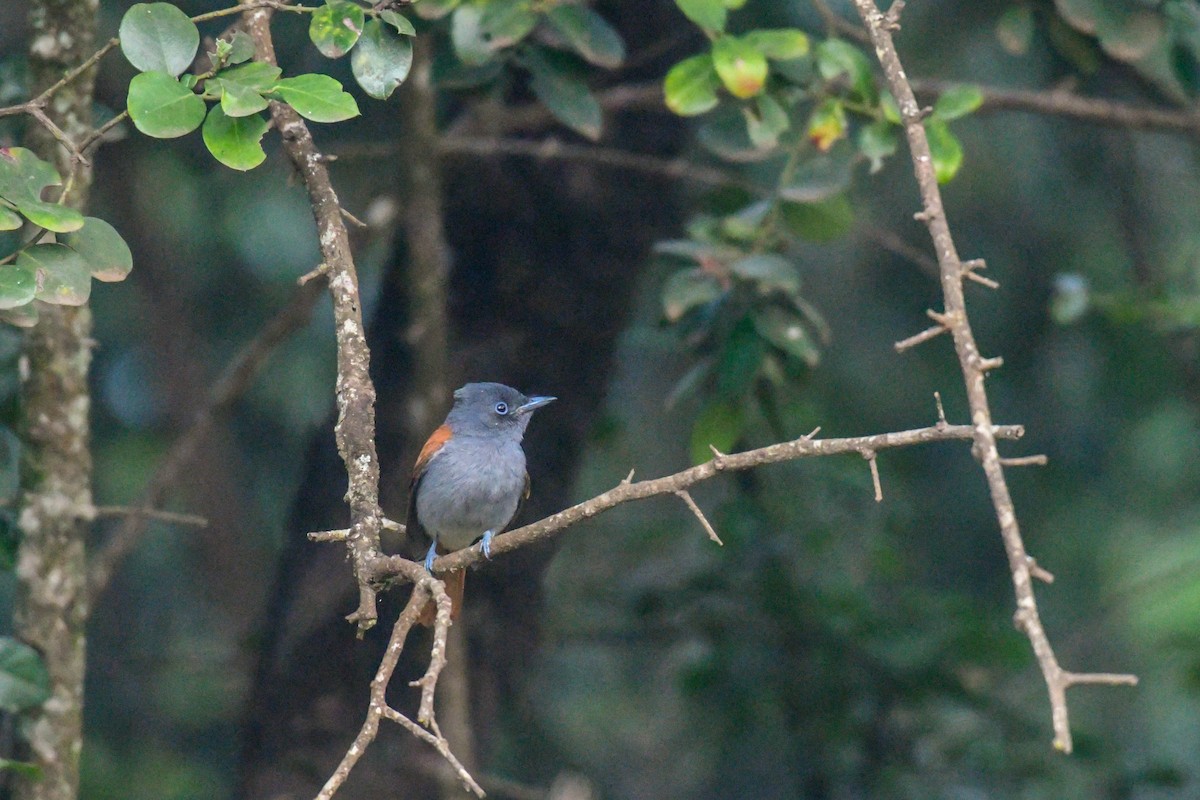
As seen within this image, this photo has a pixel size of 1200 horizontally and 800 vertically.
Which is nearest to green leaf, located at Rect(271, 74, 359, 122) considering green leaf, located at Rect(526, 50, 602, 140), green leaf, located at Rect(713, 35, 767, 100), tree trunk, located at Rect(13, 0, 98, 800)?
tree trunk, located at Rect(13, 0, 98, 800)

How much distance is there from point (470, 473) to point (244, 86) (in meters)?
2.10

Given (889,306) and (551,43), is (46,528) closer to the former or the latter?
(551,43)

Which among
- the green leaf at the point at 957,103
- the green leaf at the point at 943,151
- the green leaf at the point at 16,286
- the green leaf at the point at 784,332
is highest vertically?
the green leaf at the point at 16,286

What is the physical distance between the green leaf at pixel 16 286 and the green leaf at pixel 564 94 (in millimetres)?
1788

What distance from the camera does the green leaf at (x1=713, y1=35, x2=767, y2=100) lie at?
3600 millimetres

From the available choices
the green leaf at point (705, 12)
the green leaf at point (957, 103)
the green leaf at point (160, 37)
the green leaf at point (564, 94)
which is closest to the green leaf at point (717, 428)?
the green leaf at point (564, 94)

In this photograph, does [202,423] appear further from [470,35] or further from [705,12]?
[705,12]

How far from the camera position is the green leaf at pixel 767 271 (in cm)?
392

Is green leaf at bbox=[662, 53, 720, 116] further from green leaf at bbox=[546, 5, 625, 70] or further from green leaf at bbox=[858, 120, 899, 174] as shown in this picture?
green leaf at bbox=[858, 120, 899, 174]

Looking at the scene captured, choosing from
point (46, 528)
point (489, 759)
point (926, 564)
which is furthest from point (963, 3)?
point (46, 528)

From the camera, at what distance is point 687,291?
13.1 feet

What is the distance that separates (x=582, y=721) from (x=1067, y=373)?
10.6 feet

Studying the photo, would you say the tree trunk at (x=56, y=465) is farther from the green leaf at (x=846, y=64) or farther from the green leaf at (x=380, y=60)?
the green leaf at (x=846, y=64)

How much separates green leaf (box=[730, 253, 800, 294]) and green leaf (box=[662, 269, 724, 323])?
0.08 meters
